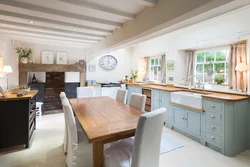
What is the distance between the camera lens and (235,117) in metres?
2.34

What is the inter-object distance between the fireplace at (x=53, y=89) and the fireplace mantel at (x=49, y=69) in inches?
16.1

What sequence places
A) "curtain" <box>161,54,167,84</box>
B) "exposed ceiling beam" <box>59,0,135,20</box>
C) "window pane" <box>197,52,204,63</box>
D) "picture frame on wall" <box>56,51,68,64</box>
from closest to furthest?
"exposed ceiling beam" <box>59,0,135,20</box>, "window pane" <box>197,52,204,63</box>, "curtain" <box>161,54,167,84</box>, "picture frame on wall" <box>56,51,68,64</box>

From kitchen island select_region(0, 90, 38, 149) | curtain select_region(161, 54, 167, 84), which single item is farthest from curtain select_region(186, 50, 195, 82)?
kitchen island select_region(0, 90, 38, 149)

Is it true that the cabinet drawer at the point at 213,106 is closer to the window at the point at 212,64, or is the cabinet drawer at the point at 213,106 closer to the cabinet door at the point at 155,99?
the window at the point at 212,64

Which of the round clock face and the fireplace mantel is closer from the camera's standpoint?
the fireplace mantel

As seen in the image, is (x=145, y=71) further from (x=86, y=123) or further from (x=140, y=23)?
(x=86, y=123)

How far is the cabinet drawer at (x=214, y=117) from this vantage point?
7.77 feet

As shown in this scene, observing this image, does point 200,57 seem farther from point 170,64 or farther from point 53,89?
point 53,89

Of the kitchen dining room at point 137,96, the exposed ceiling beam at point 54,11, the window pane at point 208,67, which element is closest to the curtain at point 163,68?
the kitchen dining room at point 137,96

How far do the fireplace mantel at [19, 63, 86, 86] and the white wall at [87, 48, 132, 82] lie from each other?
1.16 ft

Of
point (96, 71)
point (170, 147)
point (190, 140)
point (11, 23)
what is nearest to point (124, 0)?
point (11, 23)

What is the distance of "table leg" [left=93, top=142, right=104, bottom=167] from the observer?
1.40 meters

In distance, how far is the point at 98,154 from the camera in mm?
1423

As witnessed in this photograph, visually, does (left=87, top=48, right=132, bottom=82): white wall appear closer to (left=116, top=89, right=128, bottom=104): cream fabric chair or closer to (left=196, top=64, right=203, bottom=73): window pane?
(left=116, top=89, right=128, bottom=104): cream fabric chair
